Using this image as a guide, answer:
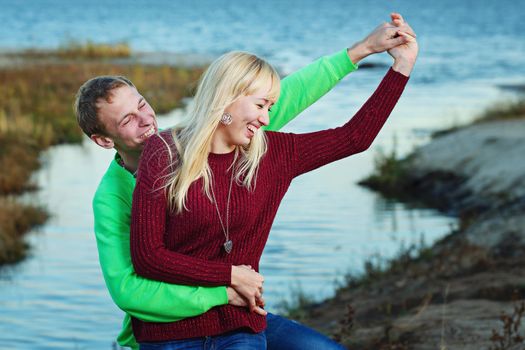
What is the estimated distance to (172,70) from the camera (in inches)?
1539

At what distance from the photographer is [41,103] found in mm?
27516

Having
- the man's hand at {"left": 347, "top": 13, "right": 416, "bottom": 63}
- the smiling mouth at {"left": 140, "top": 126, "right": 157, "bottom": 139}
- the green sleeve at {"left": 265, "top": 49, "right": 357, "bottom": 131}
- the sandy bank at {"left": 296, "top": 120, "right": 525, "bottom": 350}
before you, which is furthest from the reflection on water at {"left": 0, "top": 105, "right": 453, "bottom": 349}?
the man's hand at {"left": 347, "top": 13, "right": 416, "bottom": 63}

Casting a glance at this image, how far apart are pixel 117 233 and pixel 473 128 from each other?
16.7 metres

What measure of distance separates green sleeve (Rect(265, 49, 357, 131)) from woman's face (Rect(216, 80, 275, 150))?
1.87 feet

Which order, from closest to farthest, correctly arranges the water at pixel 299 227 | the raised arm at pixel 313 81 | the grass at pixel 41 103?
the raised arm at pixel 313 81, the water at pixel 299 227, the grass at pixel 41 103

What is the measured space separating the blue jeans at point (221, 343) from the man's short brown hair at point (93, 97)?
0.82m

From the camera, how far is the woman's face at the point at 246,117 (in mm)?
3623

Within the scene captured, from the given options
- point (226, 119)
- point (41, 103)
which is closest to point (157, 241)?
point (226, 119)

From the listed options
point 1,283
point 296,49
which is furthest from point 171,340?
point 296,49

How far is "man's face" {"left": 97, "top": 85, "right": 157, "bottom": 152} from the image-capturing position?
4.00 m

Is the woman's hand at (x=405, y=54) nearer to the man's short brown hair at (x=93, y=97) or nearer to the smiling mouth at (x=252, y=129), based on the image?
the smiling mouth at (x=252, y=129)

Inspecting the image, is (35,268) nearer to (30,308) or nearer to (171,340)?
(30,308)

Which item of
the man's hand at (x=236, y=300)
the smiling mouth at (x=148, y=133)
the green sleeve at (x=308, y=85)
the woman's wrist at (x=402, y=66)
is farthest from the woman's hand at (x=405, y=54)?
A: the man's hand at (x=236, y=300)

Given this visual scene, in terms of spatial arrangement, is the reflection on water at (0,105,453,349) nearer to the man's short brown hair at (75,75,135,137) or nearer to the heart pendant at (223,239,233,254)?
the man's short brown hair at (75,75,135,137)
